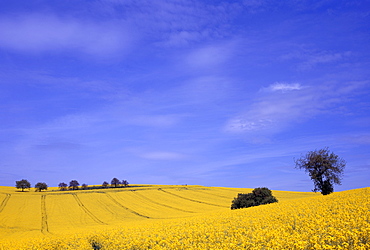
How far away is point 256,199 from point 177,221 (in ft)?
70.7

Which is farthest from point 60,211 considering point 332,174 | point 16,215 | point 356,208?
point 356,208

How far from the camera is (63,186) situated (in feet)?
351

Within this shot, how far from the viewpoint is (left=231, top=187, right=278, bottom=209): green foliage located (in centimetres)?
4653

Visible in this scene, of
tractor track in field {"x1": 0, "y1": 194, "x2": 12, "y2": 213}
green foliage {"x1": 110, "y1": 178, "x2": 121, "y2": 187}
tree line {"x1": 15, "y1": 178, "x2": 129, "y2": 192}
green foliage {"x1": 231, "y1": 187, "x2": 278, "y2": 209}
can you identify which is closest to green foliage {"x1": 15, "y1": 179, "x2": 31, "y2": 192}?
tree line {"x1": 15, "y1": 178, "x2": 129, "y2": 192}

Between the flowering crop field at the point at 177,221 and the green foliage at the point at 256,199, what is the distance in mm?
4221

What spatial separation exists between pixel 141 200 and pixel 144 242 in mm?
54474

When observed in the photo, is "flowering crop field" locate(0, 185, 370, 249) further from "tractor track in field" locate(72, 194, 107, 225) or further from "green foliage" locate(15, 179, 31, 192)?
"green foliage" locate(15, 179, 31, 192)

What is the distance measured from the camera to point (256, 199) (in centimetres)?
4744

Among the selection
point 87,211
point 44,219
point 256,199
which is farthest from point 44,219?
point 256,199

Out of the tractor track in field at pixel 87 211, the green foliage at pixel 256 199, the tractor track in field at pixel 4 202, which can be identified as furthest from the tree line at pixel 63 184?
the green foliage at pixel 256 199

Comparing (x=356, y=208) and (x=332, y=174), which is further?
(x=332, y=174)

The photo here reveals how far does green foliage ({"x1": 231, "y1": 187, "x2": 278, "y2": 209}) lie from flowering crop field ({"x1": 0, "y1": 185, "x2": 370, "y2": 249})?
4.22 metres

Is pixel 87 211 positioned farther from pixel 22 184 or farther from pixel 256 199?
pixel 22 184

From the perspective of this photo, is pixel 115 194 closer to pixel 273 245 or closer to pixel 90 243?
pixel 90 243
